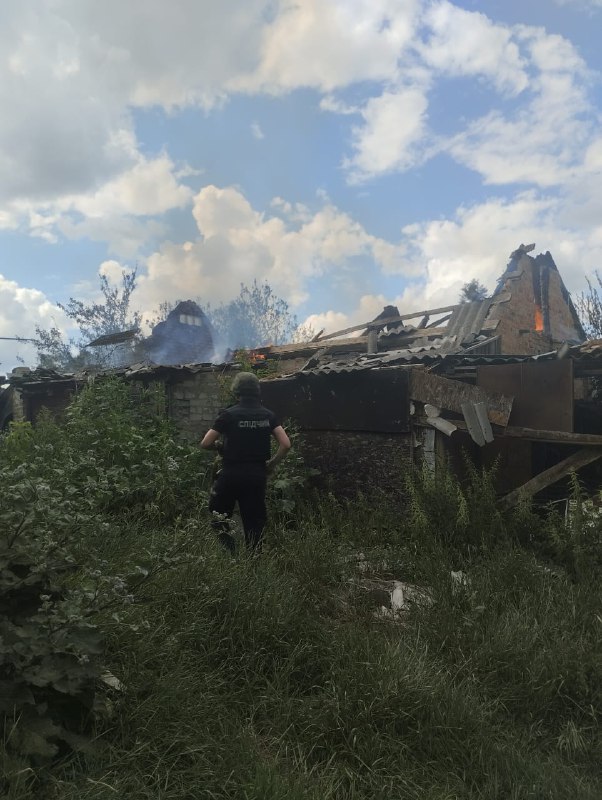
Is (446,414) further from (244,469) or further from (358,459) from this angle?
(244,469)

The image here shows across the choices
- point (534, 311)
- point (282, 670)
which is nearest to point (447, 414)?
point (282, 670)

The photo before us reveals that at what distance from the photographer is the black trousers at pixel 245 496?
14.4 feet

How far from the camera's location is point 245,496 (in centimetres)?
442

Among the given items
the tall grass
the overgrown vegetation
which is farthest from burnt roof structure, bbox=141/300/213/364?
the tall grass

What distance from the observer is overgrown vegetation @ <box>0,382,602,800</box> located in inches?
79.5

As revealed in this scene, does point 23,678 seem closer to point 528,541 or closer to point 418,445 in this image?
point 528,541

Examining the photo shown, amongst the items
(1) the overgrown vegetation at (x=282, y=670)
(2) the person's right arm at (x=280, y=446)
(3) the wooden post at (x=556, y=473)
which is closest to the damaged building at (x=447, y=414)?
(3) the wooden post at (x=556, y=473)

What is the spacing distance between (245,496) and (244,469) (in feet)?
0.73

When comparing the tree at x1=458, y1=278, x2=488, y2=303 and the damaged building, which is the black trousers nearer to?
the damaged building

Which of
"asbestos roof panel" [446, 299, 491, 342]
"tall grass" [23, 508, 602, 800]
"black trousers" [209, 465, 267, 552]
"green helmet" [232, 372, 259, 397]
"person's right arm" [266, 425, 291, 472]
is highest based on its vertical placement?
"asbestos roof panel" [446, 299, 491, 342]

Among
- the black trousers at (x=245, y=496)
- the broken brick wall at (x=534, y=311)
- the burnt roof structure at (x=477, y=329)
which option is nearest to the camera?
the black trousers at (x=245, y=496)

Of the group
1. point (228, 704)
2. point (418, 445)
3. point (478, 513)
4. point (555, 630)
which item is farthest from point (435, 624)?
point (418, 445)

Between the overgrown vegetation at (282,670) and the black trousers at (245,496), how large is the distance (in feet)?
A: 1.22

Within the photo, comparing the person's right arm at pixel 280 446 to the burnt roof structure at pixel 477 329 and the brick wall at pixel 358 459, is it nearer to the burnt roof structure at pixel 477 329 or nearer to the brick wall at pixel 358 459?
the brick wall at pixel 358 459
